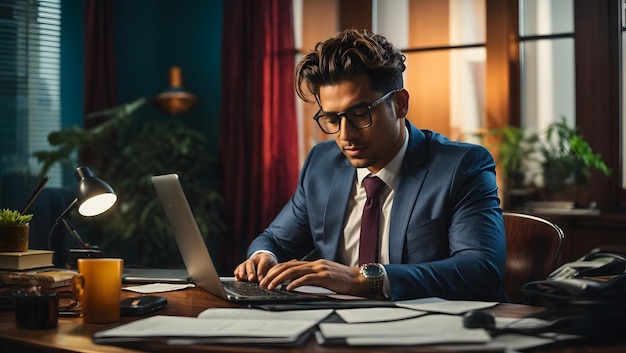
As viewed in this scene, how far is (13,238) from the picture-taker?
74.0 inches

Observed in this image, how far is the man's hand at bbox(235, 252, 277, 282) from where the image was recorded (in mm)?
1874

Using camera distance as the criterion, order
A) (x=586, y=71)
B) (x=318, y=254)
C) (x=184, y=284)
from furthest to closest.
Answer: (x=586, y=71) < (x=318, y=254) < (x=184, y=284)

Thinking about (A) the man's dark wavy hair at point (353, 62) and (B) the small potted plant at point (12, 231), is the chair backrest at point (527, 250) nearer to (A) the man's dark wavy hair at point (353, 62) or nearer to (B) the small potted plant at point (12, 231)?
(A) the man's dark wavy hair at point (353, 62)

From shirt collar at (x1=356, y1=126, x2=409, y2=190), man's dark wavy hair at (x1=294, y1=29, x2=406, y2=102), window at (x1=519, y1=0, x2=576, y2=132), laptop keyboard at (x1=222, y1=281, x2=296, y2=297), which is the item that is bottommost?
laptop keyboard at (x1=222, y1=281, x2=296, y2=297)

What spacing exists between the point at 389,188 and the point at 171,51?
358 cm

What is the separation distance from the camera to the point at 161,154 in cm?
467

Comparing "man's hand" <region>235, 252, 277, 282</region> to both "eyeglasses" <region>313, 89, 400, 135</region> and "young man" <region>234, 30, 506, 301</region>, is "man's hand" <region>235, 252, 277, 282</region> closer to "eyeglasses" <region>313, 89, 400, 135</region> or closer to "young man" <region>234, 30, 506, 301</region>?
"young man" <region>234, 30, 506, 301</region>

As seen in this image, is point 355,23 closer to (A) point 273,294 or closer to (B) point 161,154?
(B) point 161,154

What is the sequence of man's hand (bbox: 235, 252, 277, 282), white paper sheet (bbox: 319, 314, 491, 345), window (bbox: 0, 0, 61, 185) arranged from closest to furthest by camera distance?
white paper sheet (bbox: 319, 314, 491, 345)
man's hand (bbox: 235, 252, 277, 282)
window (bbox: 0, 0, 61, 185)

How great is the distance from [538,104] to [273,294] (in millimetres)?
2984

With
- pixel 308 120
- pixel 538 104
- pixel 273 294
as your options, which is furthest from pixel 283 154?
pixel 273 294

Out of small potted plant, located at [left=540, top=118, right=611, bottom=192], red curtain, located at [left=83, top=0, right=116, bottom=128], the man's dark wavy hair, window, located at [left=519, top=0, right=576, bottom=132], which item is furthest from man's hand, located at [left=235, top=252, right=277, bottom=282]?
red curtain, located at [left=83, top=0, right=116, bottom=128]

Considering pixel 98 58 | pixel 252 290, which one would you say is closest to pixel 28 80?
pixel 98 58

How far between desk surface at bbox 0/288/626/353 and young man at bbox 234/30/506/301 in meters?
0.29
